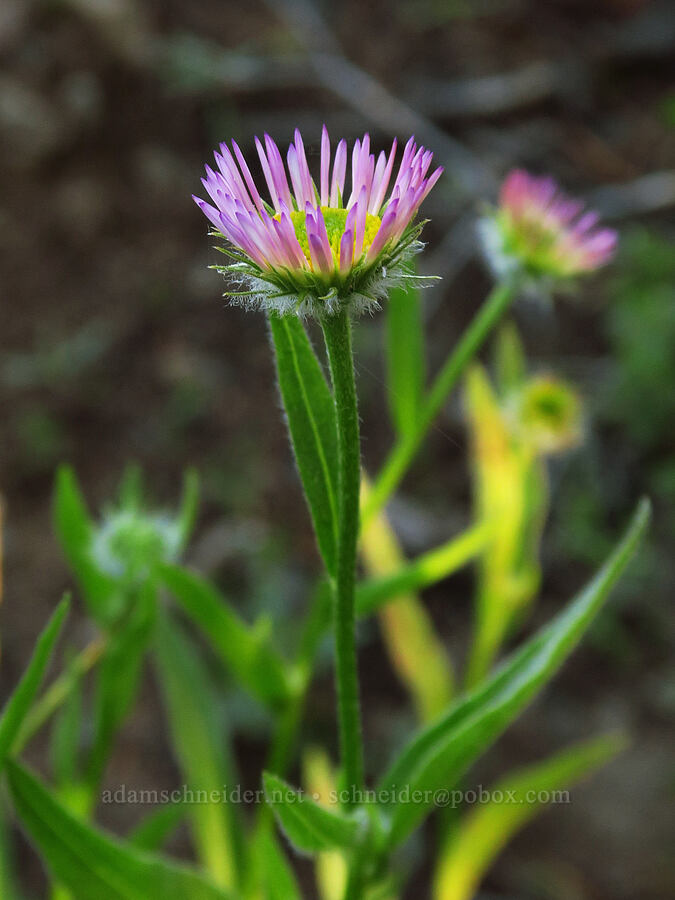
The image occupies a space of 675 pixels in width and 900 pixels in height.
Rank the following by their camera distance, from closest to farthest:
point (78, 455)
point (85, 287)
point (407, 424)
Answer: point (407, 424), point (78, 455), point (85, 287)

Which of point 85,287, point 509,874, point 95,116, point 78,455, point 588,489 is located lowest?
point 509,874

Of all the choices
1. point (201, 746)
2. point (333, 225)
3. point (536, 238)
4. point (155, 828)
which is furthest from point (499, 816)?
point (333, 225)

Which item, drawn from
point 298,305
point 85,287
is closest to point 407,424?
point 298,305

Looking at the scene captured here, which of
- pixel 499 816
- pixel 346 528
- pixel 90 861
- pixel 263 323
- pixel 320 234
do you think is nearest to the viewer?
pixel 320 234

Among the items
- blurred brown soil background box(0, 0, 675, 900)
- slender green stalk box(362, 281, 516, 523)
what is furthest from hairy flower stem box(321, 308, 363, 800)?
blurred brown soil background box(0, 0, 675, 900)

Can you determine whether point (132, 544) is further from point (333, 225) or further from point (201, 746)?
point (333, 225)

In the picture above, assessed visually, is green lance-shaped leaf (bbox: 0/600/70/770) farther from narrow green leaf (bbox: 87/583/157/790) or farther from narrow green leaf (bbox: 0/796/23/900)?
narrow green leaf (bbox: 0/796/23/900)

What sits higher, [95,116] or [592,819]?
[95,116]

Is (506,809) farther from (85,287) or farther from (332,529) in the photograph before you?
(85,287)
